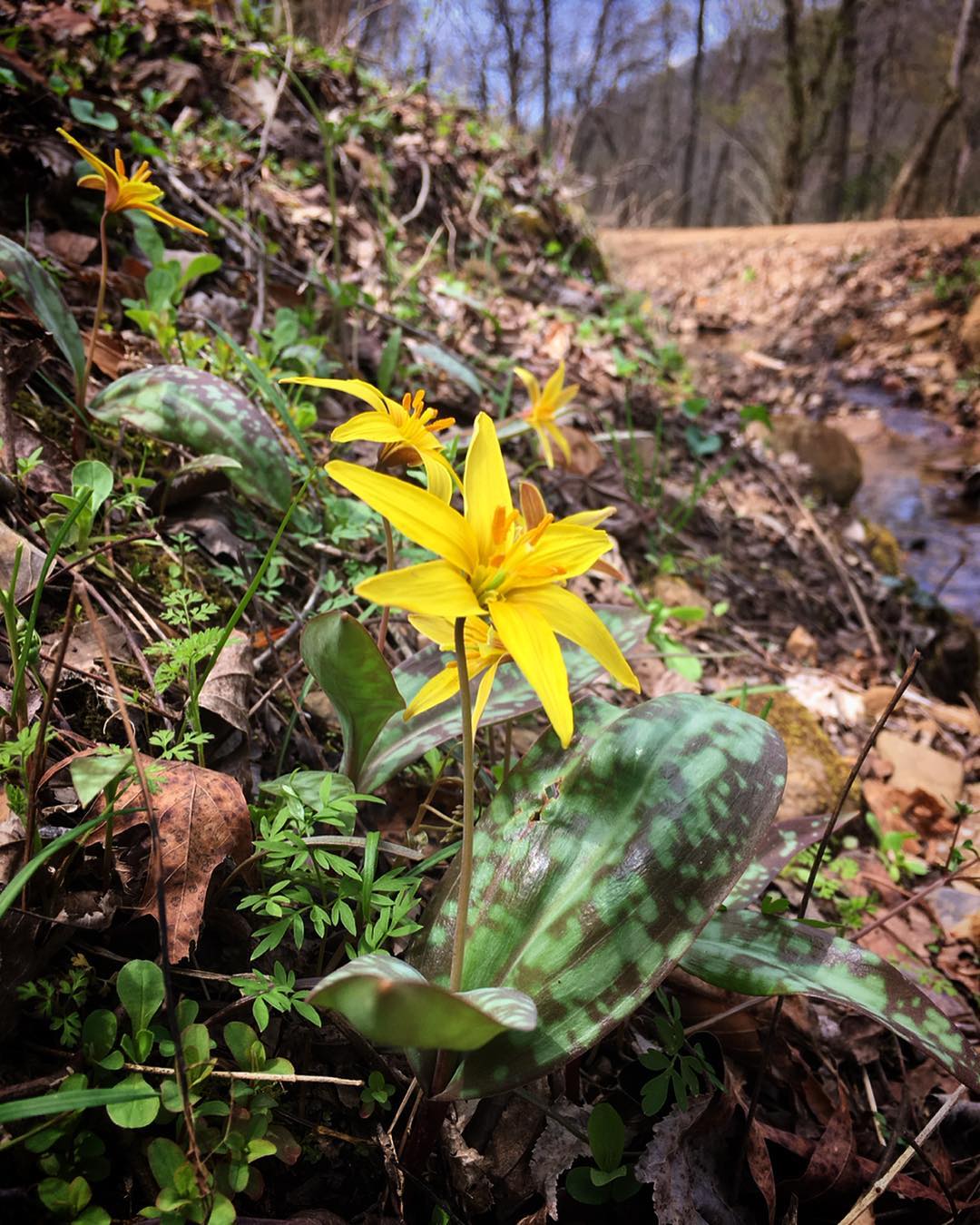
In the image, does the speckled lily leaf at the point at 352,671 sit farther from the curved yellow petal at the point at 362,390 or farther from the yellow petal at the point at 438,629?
the curved yellow petal at the point at 362,390

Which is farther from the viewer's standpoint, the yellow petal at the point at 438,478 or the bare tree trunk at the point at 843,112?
the bare tree trunk at the point at 843,112

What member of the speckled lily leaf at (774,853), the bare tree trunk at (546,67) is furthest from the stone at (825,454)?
the bare tree trunk at (546,67)

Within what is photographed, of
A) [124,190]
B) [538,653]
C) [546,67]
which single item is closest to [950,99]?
[546,67]

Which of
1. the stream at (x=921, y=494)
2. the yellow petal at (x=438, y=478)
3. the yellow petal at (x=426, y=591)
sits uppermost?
the yellow petal at (x=438, y=478)

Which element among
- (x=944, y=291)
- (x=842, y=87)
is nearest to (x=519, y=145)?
(x=944, y=291)

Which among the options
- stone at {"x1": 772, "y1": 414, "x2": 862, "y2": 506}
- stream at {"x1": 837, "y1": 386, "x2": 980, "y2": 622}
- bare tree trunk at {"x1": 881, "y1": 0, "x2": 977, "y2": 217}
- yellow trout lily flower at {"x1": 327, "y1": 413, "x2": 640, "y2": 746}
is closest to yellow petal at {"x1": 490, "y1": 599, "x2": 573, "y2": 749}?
yellow trout lily flower at {"x1": 327, "y1": 413, "x2": 640, "y2": 746}

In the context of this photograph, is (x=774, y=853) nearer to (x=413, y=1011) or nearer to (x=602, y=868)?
(x=602, y=868)

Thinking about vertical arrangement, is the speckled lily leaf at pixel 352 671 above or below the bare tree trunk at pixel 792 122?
below
